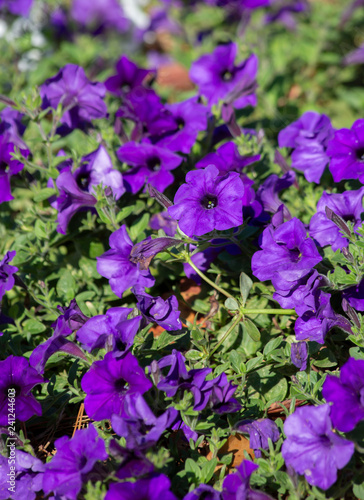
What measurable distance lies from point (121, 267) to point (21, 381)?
615mm

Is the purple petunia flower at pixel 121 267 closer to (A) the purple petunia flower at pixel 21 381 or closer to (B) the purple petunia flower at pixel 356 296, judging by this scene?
(A) the purple petunia flower at pixel 21 381

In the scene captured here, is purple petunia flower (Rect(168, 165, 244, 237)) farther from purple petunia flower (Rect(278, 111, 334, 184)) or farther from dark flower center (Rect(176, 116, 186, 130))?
dark flower center (Rect(176, 116, 186, 130))

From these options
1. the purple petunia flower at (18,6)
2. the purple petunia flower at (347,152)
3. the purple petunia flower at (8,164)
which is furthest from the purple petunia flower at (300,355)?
the purple petunia flower at (18,6)

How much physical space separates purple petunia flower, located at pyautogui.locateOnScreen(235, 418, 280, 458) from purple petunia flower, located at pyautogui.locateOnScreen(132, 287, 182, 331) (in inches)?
17.8

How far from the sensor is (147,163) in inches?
102

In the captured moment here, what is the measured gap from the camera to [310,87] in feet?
13.9

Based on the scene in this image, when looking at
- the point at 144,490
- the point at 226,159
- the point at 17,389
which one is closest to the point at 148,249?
the point at 226,159

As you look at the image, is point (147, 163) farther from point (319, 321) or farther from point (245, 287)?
point (319, 321)

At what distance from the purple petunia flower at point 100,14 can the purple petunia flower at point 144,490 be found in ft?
14.8

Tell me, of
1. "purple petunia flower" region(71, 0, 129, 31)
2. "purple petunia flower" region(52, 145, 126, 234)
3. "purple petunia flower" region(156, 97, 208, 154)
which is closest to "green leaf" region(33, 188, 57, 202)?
"purple petunia flower" region(52, 145, 126, 234)

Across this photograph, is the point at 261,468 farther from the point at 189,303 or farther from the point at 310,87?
the point at 310,87

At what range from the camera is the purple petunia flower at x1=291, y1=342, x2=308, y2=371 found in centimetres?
199

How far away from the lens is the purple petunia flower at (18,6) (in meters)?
4.52

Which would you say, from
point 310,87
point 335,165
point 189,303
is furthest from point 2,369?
point 310,87
